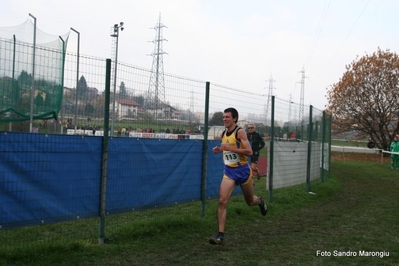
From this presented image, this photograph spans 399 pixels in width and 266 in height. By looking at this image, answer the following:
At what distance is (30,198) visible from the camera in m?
5.65

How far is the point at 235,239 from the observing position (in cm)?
736

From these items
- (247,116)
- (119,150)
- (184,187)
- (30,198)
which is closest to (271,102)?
(247,116)

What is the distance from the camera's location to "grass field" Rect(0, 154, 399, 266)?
5.96m

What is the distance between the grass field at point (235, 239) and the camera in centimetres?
596

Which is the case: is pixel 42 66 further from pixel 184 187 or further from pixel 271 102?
pixel 271 102

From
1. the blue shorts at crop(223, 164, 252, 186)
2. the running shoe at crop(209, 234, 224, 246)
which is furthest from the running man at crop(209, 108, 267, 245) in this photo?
the running shoe at crop(209, 234, 224, 246)

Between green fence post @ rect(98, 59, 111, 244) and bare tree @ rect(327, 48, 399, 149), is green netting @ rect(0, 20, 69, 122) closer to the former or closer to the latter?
green fence post @ rect(98, 59, 111, 244)

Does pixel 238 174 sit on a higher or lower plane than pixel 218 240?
higher

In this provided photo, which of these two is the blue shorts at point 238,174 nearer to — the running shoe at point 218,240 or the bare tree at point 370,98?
the running shoe at point 218,240

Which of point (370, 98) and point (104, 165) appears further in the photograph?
point (370, 98)

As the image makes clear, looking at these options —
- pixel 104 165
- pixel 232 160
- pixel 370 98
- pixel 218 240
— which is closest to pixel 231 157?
pixel 232 160

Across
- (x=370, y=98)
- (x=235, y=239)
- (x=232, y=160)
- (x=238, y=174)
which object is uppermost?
(x=370, y=98)

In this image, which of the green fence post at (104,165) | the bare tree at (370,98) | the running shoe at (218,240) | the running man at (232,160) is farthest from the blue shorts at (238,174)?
the bare tree at (370,98)

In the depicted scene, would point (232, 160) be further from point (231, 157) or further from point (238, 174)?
point (238, 174)
